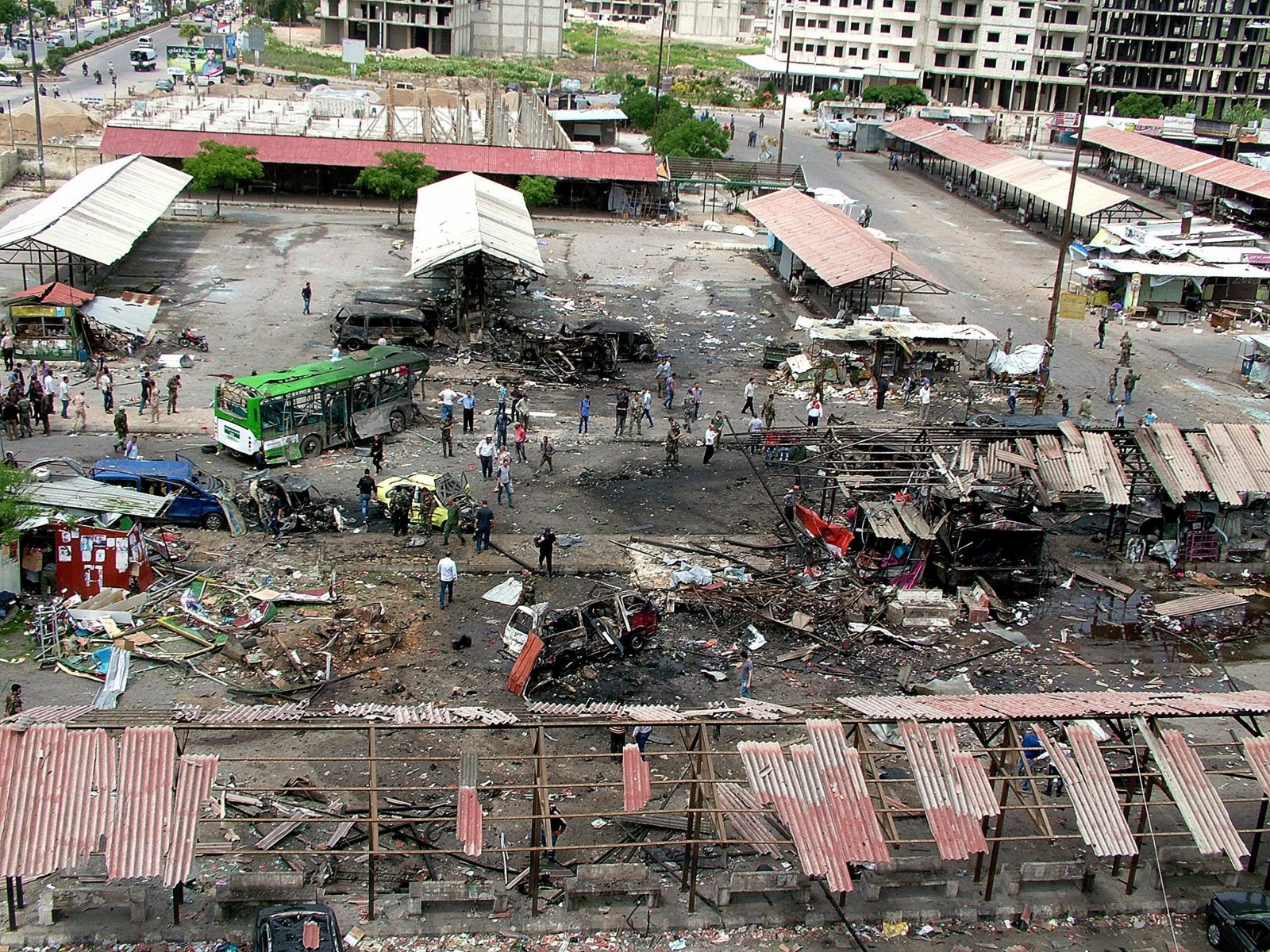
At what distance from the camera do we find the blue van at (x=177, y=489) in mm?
25859

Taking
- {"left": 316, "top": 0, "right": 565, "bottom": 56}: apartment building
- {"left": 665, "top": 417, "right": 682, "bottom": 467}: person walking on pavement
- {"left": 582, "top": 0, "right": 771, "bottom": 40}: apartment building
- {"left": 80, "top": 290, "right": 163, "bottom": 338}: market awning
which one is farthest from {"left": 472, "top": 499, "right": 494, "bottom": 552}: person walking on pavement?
{"left": 582, "top": 0, "right": 771, "bottom": 40}: apartment building

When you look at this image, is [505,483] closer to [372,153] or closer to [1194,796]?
[1194,796]

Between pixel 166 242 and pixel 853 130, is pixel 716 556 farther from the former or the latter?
pixel 853 130

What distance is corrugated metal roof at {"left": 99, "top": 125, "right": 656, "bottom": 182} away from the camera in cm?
5812

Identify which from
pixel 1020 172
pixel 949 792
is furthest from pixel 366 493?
pixel 1020 172

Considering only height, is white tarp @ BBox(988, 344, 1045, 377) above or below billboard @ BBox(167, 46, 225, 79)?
below

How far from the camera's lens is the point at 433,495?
2698 cm

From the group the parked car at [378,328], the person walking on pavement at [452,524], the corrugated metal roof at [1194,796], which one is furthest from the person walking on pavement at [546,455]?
the corrugated metal roof at [1194,796]

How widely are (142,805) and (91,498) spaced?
451 inches

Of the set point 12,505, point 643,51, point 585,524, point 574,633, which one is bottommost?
point 585,524

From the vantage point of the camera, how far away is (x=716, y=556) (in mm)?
26453

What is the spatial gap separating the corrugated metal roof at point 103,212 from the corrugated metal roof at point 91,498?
682 inches

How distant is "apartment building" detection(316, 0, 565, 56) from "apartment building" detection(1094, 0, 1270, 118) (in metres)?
57.7

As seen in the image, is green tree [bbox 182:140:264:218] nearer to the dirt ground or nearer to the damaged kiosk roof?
the dirt ground
